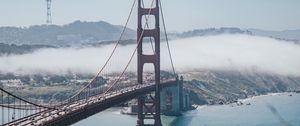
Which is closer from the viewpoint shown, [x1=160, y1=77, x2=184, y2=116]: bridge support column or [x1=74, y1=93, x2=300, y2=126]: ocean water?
[x1=74, y1=93, x2=300, y2=126]: ocean water

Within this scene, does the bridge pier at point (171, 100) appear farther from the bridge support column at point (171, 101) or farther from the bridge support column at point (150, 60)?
the bridge support column at point (150, 60)

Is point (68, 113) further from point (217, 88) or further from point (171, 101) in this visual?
point (217, 88)

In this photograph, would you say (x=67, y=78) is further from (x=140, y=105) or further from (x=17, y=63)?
(x=140, y=105)

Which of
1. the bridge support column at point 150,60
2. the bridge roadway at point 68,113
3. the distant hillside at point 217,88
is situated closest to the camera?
the bridge roadway at point 68,113

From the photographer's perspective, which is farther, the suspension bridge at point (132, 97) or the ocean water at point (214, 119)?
the ocean water at point (214, 119)

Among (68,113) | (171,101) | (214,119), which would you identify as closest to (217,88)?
(171,101)

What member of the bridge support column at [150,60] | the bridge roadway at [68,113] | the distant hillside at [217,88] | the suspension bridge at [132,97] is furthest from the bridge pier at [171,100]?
the bridge roadway at [68,113]

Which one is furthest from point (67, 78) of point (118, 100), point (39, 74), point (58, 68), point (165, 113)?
point (118, 100)

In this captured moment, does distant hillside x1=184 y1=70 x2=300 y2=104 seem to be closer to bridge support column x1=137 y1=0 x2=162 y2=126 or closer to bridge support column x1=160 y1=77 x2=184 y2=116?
bridge support column x1=160 y1=77 x2=184 y2=116

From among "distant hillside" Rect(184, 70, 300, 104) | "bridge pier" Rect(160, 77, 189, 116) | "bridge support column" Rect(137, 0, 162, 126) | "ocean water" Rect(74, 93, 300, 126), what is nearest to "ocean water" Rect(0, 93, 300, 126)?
"ocean water" Rect(74, 93, 300, 126)
